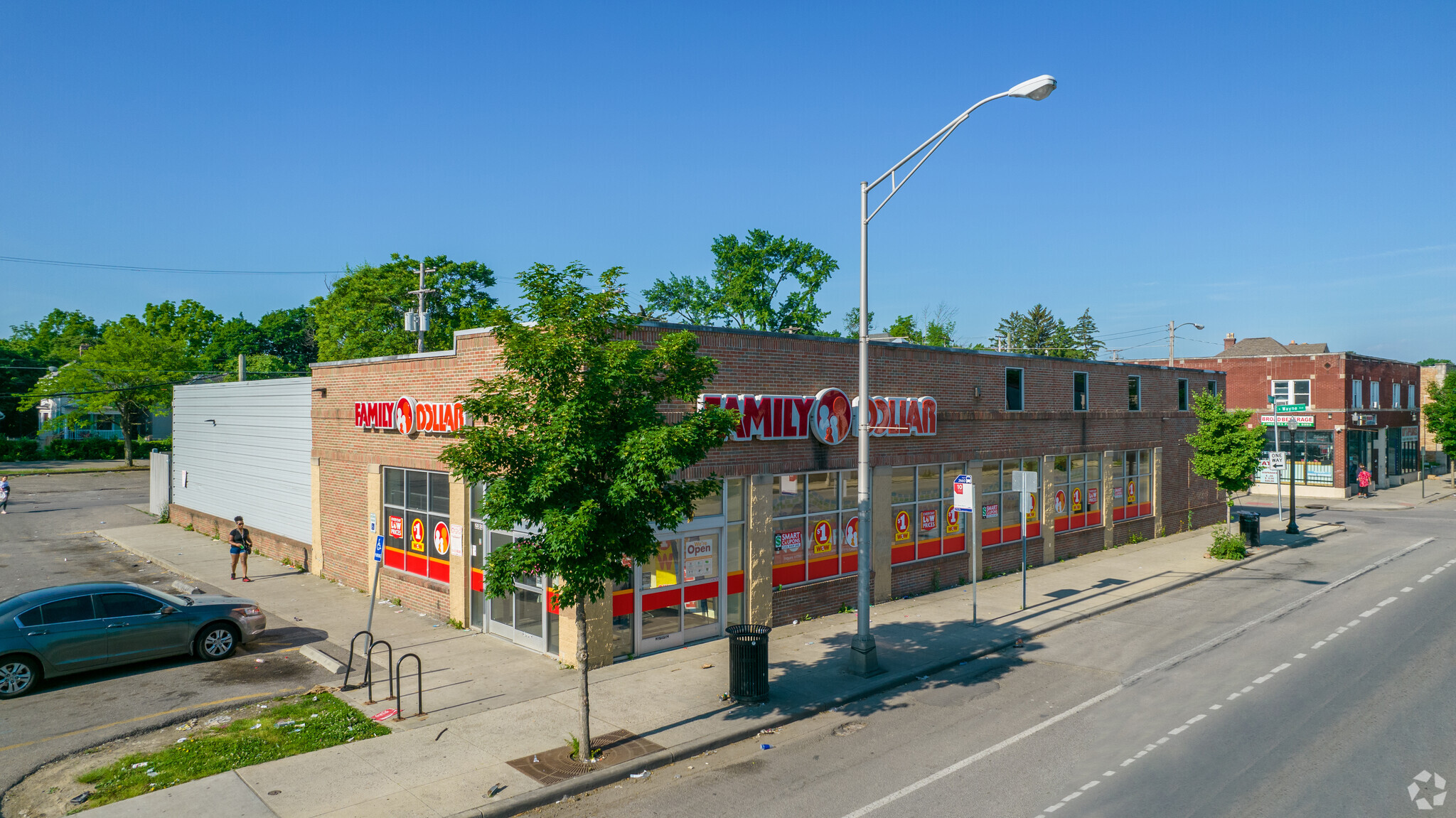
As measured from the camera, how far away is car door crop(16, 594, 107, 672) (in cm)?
1283

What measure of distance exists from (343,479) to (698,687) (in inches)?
500

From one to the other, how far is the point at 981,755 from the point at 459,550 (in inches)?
419

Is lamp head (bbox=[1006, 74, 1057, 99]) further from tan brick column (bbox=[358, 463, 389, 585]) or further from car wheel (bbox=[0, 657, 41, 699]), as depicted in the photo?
car wheel (bbox=[0, 657, 41, 699])

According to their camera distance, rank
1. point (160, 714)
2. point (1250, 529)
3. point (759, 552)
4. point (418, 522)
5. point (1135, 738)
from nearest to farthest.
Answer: point (1135, 738) → point (160, 714) → point (759, 552) → point (418, 522) → point (1250, 529)

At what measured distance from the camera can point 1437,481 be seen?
55656 millimetres

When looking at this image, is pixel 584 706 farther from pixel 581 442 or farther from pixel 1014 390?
pixel 1014 390

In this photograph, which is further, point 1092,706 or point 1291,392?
point 1291,392

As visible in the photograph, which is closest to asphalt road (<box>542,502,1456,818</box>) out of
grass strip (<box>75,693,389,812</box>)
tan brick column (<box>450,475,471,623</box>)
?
grass strip (<box>75,693,389,812</box>)

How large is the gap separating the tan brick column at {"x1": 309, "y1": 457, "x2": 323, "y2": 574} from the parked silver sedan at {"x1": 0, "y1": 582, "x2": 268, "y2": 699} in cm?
666

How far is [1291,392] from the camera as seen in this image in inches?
1890

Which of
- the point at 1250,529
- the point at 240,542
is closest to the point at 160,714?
the point at 240,542

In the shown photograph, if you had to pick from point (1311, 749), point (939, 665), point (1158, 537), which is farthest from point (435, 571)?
point (1158, 537)

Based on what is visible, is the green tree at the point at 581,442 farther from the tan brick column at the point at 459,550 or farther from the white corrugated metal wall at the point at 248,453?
the white corrugated metal wall at the point at 248,453

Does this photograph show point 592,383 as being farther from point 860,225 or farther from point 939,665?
point 939,665
